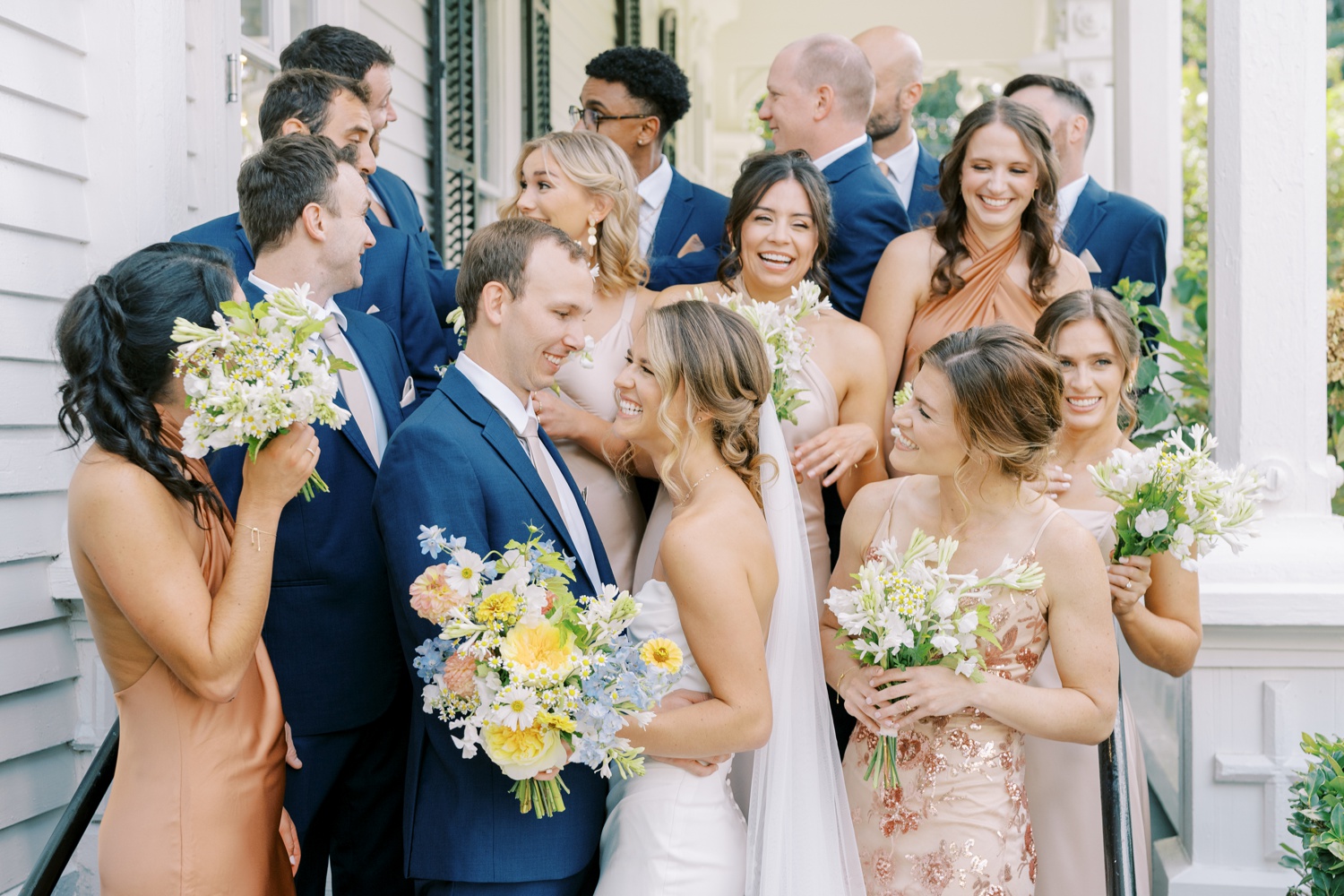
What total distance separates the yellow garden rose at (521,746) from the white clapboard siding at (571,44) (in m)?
8.07

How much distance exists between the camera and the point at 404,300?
12.2 feet

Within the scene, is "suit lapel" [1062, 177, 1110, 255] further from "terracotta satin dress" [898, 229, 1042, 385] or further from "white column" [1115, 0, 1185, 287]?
"white column" [1115, 0, 1185, 287]

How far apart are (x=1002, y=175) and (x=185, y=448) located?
254cm

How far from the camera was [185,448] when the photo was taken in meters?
2.11

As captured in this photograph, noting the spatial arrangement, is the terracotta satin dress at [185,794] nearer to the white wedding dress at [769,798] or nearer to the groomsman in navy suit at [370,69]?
the white wedding dress at [769,798]

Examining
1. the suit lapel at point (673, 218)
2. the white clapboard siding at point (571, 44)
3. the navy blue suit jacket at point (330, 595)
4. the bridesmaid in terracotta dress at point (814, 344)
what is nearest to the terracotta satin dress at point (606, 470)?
the bridesmaid in terracotta dress at point (814, 344)

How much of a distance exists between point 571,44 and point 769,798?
341 inches

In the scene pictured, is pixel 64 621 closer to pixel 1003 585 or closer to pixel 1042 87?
pixel 1003 585

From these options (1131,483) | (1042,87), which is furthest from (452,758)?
(1042,87)

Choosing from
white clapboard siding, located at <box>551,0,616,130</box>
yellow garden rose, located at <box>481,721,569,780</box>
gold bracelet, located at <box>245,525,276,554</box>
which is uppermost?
white clapboard siding, located at <box>551,0,616,130</box>

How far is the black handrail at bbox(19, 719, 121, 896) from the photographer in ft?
7.75

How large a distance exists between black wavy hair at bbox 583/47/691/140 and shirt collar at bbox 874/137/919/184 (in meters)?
1.04

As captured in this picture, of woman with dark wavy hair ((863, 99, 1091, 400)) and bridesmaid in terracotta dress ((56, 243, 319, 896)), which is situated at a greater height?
woman with dark wavy hair ((863, 99, 1091, 400))

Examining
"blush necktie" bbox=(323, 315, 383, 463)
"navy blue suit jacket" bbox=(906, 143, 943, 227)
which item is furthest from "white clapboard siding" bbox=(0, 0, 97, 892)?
"navy blue suit jacket" bbox=(906, 143, 943, 227)
